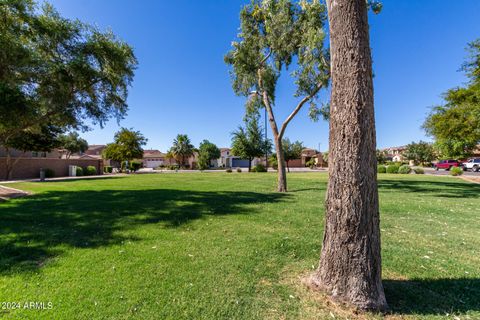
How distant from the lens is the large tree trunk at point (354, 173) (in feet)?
8.54

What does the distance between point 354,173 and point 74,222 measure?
6.64 m

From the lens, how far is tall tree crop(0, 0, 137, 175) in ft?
26.9

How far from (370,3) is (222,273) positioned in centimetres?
1242

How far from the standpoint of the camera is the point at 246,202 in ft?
29.6

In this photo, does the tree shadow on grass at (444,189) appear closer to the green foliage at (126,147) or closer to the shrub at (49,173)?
the shrub at (49,173)

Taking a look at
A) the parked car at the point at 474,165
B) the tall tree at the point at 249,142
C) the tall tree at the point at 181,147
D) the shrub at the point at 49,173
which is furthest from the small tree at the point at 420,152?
the shrub at the point at 49,173

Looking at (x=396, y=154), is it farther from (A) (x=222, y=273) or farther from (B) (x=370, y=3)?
(A) (x=222, y=273)

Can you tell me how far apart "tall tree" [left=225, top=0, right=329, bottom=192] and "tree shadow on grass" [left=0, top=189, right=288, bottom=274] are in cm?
632

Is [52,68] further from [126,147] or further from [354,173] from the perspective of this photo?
[126,147]

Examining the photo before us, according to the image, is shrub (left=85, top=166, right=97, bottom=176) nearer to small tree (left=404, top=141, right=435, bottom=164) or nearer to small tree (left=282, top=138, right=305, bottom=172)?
small tree (left=282, top=138, right=305, bottom=172)

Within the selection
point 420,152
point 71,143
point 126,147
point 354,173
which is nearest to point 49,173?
point 126,147

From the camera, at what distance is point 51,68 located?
9188 mm

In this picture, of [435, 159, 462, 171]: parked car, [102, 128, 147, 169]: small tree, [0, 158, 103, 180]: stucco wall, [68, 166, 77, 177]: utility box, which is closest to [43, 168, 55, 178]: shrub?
[0, 158, 103, 180]: stucco wall

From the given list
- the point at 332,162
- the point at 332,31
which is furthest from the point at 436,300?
the point at 332,31
